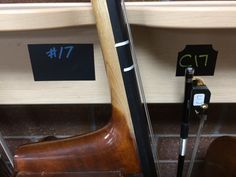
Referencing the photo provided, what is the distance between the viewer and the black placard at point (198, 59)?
0.62m

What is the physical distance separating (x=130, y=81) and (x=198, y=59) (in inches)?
9.5

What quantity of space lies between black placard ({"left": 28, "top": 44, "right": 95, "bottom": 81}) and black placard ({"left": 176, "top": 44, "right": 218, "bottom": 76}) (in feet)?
0.67

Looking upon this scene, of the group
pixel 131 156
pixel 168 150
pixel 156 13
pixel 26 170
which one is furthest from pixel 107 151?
pixel 168 150

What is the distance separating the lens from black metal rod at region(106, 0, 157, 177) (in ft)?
1.41

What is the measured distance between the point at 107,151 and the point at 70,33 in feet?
0.84

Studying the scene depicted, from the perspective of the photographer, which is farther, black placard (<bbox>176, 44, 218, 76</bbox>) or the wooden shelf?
black placard (<bbox>176, 44, 218, 76</bbox>)

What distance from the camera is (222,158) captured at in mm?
727

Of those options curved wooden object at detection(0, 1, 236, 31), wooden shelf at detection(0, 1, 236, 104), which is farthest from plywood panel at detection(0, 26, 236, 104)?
curved wooden object at detection(0, 1, 236, 31)

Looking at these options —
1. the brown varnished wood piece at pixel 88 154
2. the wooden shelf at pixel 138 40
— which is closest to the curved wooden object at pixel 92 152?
the brown varnished wood piece at pixel 88 154

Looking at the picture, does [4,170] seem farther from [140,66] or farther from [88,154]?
[140,66]

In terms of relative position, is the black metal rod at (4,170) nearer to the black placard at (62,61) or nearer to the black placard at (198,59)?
the black placard at (62,61)

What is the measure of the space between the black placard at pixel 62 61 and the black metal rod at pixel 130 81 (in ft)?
0.61

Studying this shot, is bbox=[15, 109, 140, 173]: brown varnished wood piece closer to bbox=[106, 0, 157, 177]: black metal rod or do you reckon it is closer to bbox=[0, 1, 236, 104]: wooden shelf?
bbox=[106, 0, 157, 177]: black metal rod

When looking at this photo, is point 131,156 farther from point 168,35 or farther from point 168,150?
point 168,150
